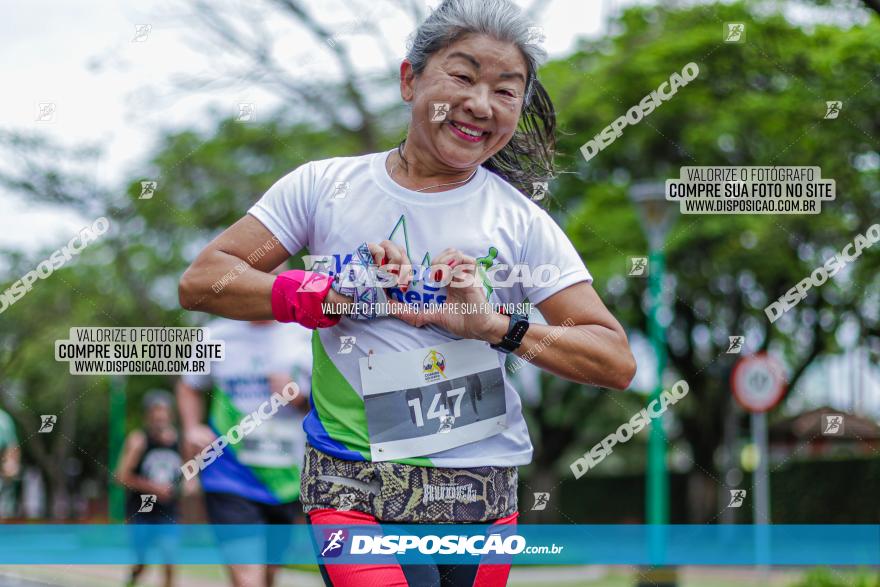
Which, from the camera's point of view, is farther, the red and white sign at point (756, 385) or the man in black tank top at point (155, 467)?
the red and white sign at point (756, 385)

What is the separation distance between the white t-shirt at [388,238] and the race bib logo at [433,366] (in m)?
0.03

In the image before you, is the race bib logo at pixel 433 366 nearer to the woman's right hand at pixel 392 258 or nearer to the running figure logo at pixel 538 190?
the woman's right hand at pixel 392 258

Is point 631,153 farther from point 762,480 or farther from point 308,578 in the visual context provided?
point 308,578

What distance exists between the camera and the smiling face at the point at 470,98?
8.52 feet

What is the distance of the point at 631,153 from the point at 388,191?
58.7 ft

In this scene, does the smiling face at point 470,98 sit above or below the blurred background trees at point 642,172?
below

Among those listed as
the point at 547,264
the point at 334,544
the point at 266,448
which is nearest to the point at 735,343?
the point at 266,448

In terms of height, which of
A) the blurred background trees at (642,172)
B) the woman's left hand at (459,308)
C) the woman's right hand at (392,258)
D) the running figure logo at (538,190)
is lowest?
the woman's left hand at (459,308)

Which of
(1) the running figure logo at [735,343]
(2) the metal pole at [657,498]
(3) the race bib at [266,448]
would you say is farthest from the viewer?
(2) the metal pole at [657,498]

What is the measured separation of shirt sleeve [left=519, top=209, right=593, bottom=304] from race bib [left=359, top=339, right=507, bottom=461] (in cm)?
19

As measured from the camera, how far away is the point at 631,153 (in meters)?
20.1

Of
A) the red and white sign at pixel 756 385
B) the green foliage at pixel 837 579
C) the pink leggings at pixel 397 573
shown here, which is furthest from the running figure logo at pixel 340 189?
the red and white sign at pixel 756 385

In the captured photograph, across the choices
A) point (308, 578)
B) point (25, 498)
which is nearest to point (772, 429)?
point (308, 578)

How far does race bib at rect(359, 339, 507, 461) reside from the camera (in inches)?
102
